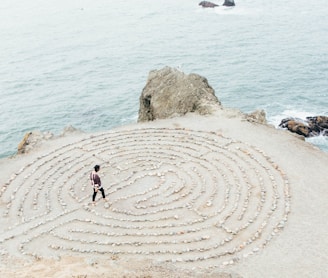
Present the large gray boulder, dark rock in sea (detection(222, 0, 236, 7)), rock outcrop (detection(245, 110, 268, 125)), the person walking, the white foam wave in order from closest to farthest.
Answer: the person walking → rock outcrop (detection(245, 110, 268, 125)) → the large gray boulder → the white foam wave → dark rock in sea (detection(222, 0, 236, 7))

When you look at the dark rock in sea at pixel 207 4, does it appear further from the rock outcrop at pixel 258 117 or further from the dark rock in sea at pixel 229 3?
the rock outcrop at pixel 258 117

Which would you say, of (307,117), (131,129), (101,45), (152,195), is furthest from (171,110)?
(101,45)

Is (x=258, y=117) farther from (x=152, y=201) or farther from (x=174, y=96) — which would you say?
(x=152, y=201)

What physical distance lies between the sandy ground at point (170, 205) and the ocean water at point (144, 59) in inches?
690

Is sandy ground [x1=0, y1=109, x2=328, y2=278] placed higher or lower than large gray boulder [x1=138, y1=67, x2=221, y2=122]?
lower

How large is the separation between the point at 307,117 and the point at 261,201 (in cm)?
2526

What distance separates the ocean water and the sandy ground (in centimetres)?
1754

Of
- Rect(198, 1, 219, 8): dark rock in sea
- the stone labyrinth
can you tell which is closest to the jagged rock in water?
the stone labyrinth

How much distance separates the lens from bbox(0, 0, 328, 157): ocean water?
165 feet

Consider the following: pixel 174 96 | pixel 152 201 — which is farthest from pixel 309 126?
pixel 152 201

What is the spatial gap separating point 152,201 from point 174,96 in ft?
44.6

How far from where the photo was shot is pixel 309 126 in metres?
42.8

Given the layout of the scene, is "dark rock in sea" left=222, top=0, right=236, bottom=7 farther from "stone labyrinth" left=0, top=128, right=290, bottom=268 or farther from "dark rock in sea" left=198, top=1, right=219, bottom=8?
"stone labyrinth" left=0, top=128, right=290, bottom=268

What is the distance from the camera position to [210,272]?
56.7ft
